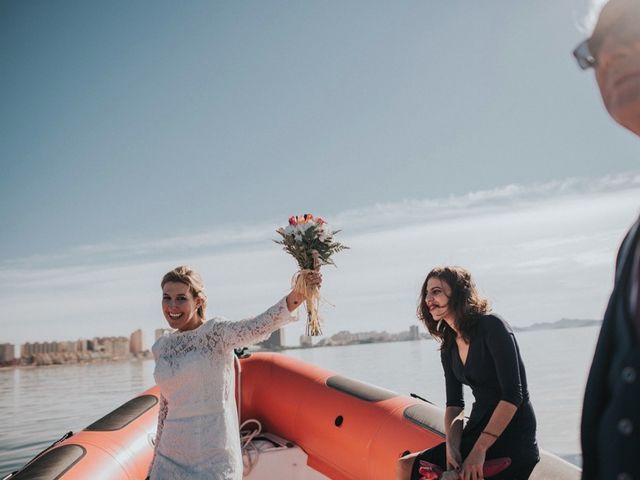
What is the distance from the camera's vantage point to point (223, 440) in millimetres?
2139

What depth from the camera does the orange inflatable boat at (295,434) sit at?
2.78 metres

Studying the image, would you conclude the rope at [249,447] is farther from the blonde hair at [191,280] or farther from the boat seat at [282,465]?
the blonde hair at [191,280]

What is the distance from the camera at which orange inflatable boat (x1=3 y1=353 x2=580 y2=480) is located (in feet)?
9.11

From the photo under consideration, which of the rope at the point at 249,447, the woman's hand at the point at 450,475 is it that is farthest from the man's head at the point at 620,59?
the rope at the point at 249,447

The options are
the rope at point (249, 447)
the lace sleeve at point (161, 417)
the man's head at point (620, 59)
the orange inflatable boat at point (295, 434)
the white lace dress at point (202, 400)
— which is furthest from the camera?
the rope at point (249, 447)

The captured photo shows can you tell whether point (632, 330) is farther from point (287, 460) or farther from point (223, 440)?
point (287, 460)

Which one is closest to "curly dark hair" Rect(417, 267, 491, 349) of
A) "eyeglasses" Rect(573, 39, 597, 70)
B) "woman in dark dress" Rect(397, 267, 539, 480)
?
"woman in dark dress" Rect(397, 267, 539, 480)

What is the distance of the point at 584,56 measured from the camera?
2.46 ft

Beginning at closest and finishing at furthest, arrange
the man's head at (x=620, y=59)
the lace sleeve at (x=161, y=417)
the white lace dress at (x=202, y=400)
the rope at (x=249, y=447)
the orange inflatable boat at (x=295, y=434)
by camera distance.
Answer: the man's head at (x=620, y=59), the white lace dress at (x=202, y=400), the lace sleeve at (x=161, y=417), the orange inflatable boat at (x=295, y=434), the rope at (x=249, y=447)

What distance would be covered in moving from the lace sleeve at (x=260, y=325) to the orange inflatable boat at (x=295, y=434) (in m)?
0.43

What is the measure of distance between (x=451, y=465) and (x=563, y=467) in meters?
0.45

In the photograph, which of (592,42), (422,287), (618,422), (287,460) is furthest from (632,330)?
(287,460)

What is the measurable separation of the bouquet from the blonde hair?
0.39 meters

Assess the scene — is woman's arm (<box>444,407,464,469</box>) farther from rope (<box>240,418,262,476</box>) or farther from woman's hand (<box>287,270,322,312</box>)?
rope (<box>240,418,262,476</box>)
